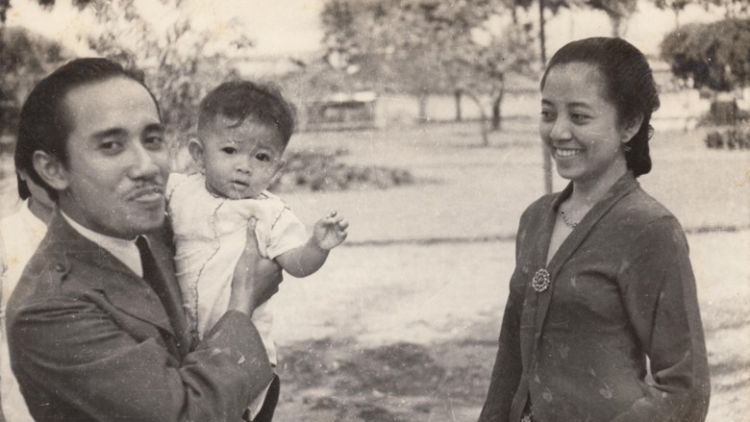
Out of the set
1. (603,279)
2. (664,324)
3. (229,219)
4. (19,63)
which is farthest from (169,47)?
(664,324)

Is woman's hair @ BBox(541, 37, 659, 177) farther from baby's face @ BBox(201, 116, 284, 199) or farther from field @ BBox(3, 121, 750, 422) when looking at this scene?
baby's face @ BBox(201, 116, 284, 199)

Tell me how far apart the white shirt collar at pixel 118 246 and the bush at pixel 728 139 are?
1550 mm

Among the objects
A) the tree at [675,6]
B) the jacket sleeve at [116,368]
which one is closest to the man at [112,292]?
the jacket sleeve at [116,368]

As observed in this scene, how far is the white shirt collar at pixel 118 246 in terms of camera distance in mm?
2162

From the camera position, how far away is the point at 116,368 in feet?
6.67

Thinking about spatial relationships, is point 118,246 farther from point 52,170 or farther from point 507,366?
point 507,366

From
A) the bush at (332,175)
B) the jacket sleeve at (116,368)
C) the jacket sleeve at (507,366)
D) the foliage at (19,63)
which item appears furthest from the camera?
the bush at (332,175)

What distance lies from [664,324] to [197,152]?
1102 millimetres

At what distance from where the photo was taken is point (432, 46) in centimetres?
265

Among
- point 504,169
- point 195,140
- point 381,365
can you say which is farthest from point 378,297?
point 195,140

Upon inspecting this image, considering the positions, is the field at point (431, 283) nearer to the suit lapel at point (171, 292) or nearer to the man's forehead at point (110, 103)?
the suit lapel at point (171, 292)

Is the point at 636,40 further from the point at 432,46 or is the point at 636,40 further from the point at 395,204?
the point at 395,204

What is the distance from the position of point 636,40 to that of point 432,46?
0.54 m

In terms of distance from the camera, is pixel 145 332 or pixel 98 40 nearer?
pixel 145 332
